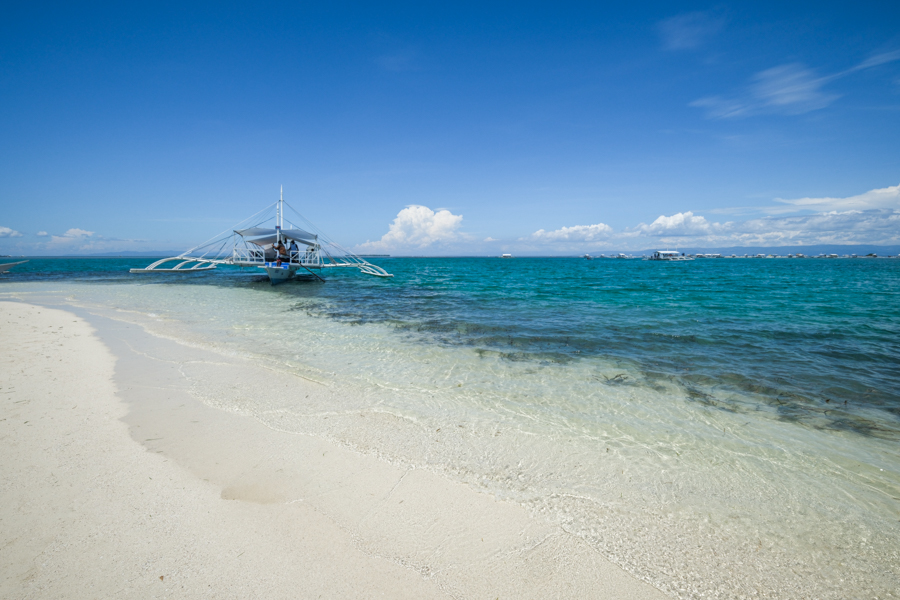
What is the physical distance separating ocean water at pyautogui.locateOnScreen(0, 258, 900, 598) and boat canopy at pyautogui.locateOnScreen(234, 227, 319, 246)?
27038 millimetres

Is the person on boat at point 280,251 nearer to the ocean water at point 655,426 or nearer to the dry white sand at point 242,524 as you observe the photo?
the ocean water at point 655,426

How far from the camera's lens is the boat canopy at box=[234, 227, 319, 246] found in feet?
128

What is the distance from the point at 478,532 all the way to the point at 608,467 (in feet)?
7.22

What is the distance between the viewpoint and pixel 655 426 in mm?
6109

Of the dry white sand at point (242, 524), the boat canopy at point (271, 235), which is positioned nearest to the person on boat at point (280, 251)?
the boat canopy at point (271, 235)

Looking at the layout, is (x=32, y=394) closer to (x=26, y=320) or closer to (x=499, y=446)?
(x=499, y=446)

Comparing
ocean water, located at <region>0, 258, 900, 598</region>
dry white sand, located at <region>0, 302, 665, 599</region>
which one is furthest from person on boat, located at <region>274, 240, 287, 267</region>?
dry white sand, located at <region>0, 302, 665, 599</region>

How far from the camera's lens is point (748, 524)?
381cm

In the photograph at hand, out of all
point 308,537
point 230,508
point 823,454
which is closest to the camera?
point 308,537

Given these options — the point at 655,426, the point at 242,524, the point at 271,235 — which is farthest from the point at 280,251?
the point at 655,426

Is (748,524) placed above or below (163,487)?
below

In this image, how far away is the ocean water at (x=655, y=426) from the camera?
11.4 ft

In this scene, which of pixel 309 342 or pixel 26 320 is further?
pixel 26 320

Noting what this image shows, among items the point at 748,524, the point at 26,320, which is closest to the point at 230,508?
the point at 748,524
